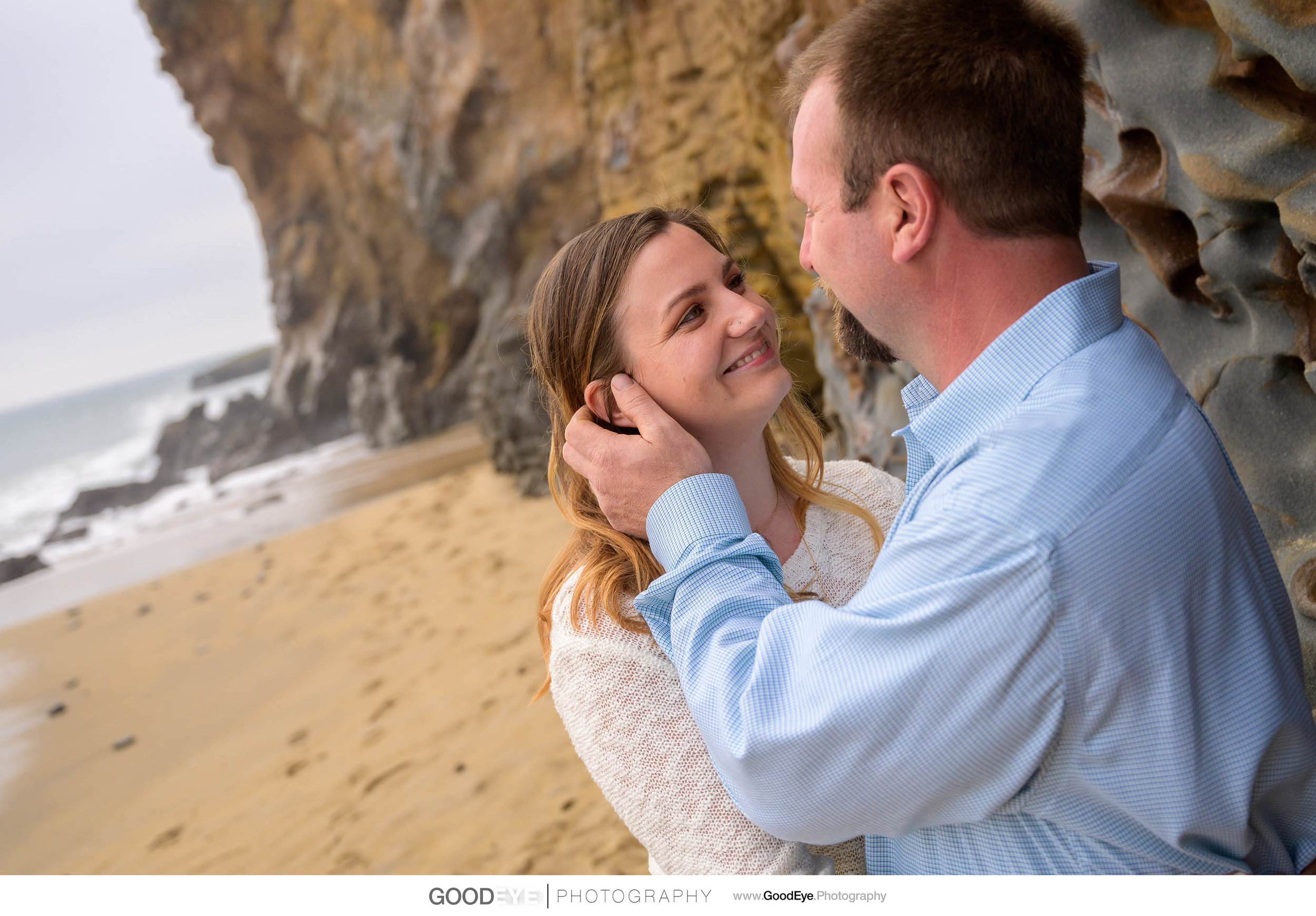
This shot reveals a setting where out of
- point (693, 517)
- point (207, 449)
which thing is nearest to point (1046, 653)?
point (693, 517)

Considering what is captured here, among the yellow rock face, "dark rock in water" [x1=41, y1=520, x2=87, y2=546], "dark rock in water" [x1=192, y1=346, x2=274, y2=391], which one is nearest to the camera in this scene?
the yellow rock face

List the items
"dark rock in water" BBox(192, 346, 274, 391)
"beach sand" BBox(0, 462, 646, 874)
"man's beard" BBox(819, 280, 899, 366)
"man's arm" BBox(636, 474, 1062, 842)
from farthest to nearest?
"dark rock in water" BBox(192, 346, 274, 391), "beach sand" BBox(0, 462, 646, 874), "man's beard" BBox(819, 280, 899, 366), "man's arm" BBox(636, 474, 1062, 842)

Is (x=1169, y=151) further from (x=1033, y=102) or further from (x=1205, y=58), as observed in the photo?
(x=1033, y=102)

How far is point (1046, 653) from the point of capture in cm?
106

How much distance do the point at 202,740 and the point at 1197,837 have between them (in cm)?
561

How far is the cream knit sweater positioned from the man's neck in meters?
0.72

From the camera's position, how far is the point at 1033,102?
127cm

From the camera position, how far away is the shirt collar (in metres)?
1.21

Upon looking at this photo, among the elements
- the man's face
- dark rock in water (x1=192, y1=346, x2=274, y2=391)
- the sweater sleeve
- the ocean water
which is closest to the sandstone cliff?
the man's face

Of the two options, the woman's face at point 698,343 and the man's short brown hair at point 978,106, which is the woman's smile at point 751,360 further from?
the man's short brown hair at point 978,106

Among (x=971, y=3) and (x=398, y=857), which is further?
(x=398, y=857)

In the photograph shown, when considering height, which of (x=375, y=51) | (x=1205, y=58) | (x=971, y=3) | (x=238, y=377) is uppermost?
(x=971, y=3)
